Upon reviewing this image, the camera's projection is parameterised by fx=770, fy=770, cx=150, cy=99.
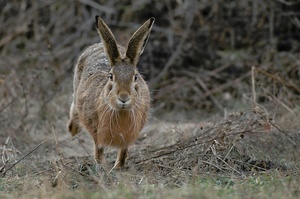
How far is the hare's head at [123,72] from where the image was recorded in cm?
658

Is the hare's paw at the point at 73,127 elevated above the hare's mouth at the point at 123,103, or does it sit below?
below

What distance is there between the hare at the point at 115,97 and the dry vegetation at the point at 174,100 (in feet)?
1.00

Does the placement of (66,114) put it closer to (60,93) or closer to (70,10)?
(60,93)

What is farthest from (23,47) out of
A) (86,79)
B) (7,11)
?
(86,79)

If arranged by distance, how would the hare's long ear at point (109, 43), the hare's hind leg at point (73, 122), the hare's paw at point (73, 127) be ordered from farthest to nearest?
the hare's paw at point (73, 127), the hare's hind leg at point (73, 122), the hare's long ear at point (109, 43)

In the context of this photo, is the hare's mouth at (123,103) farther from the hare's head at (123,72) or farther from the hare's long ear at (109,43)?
the hare's long ear at (109,43)

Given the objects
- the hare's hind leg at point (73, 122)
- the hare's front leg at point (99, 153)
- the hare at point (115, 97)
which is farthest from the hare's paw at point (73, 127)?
the hare's front leg at point (99, 153)

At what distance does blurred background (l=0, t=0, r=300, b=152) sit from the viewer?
1064 cm

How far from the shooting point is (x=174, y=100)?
37.8ft

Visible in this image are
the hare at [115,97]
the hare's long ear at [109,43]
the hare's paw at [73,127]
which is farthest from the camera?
the hare's paw at [73,127]

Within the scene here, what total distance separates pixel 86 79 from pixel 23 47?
569 centimetres

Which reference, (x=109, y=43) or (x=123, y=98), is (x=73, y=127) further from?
(x=123, y=98)

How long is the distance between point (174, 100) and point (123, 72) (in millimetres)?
4790

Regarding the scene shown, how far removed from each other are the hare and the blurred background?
8.68 feet
